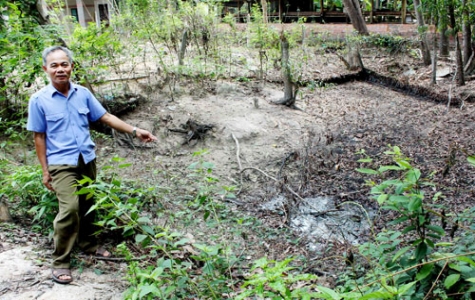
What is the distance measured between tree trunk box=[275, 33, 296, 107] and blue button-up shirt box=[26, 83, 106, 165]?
564cm

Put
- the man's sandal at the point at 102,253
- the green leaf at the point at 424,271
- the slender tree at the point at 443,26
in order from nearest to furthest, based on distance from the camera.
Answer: the green leaf at the point at 424,271 < the man's sandal at the point at 102,253 < the slender tree at the point at 443,26

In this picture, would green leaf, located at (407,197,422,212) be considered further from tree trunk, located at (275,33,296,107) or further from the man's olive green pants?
tree trunk, located at (275,33,296,107)

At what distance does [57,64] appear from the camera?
3.24 meters

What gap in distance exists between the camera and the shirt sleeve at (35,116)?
10.7 feet

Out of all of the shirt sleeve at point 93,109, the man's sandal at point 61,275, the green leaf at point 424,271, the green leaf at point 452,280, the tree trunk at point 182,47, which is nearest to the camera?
the green leaf at point 452,280

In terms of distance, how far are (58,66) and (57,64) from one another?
2 cm

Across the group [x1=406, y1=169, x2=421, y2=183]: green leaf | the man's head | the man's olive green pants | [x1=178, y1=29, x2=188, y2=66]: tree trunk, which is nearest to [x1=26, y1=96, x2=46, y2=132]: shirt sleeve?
the man's head

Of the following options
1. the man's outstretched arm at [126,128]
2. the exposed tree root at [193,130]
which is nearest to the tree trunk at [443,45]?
the exposed tree root at [193,130]

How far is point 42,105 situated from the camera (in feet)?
10.8

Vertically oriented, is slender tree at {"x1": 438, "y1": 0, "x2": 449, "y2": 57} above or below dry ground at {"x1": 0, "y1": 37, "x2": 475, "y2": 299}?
above

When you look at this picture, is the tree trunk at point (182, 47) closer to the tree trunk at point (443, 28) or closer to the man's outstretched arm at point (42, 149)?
the tree trunk at point (443, 28)

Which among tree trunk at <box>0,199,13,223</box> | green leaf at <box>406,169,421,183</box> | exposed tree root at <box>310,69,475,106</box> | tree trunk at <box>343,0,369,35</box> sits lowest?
tree trunk at <box>0,199,13,223</box>

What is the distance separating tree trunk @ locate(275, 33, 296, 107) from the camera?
8555 mm

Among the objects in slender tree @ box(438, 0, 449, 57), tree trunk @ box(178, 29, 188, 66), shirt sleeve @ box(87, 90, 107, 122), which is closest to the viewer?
shirt sleeve @ box(87, 90, 107, 122)
